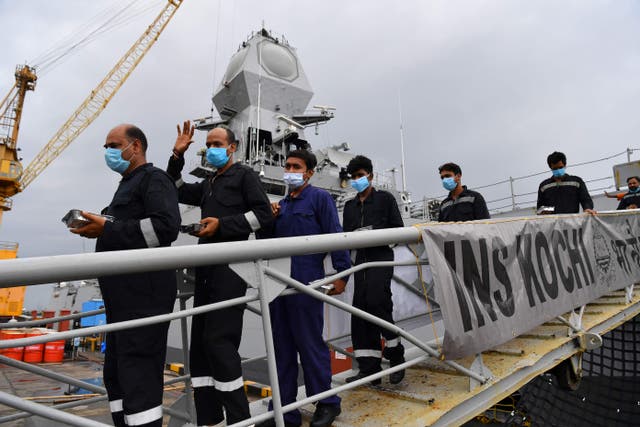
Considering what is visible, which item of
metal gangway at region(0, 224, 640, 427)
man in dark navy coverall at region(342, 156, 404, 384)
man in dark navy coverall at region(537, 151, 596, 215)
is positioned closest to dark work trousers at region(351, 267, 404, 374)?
man in dark navy coverall at region(342, 156, 404, 384)

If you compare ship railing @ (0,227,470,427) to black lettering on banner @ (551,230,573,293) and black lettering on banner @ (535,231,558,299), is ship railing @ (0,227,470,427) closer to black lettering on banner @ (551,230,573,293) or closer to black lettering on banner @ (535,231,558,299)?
black lettering on banner @ (535,231,558,299)

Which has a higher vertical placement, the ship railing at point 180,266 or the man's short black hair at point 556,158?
the man's short black hair at point 556,158

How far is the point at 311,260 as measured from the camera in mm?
2363

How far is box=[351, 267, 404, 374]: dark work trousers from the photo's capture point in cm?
267

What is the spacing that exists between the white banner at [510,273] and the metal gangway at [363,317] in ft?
Result: 0.55

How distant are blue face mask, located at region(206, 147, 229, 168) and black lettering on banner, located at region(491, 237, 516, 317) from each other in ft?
6.17

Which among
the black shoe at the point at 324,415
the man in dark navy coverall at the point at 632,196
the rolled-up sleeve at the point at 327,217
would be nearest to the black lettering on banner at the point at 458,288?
the rolled-up sleeve at the point at 327,217

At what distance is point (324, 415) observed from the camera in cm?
213

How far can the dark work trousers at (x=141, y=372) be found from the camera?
1658 mm

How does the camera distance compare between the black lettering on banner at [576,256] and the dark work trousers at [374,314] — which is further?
the black lettering on banner at [576,256]

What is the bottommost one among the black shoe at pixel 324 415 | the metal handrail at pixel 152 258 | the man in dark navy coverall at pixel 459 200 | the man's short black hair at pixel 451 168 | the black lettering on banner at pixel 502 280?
the black shoe at pixel 324 415

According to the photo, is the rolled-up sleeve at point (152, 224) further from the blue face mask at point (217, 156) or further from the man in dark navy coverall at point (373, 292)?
the man in dark navy coverall at point (373, 292)

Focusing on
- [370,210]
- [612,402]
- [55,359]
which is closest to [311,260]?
[370,210]

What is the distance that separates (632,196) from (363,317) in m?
6.16
